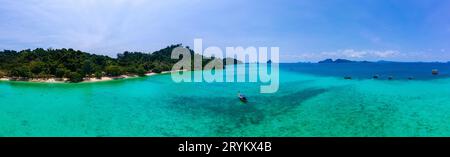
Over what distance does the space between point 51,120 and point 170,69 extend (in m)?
51.0

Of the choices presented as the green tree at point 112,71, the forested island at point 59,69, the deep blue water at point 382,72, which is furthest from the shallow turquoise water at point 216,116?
the deep blue water at point 382,72

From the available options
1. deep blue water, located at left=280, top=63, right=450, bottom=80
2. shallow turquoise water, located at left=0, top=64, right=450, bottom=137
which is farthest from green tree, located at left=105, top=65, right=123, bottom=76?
deep blue water, located at left=280, top=63, right=450, bottom=80

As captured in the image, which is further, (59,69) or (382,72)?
(382,72)

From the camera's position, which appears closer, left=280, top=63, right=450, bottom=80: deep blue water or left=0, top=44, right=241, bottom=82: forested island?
left=0, top=44, right=241, bottom=82: forested island

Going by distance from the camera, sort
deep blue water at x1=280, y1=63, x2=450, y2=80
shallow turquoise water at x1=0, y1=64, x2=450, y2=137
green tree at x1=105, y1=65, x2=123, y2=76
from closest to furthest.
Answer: shallow turquoise water at x1=0, y1=64, x2=450, y2=137
green tree at x1=105, y1=65, x2=123, y2=76
deep blue water at x1=280, y1=63, x2=450, y2=80

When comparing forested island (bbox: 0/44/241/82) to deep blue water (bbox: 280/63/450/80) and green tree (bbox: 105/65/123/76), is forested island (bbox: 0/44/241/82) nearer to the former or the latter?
green tree (bbox: 105/65/123/76)

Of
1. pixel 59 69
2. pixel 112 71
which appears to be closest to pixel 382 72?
pixel 112 71

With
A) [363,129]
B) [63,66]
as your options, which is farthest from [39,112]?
[63,66]

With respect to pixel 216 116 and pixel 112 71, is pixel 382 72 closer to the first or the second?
pixel 112 71

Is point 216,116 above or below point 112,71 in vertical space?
below

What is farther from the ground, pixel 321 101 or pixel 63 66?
pixel 63 66

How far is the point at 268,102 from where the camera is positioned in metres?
23.3

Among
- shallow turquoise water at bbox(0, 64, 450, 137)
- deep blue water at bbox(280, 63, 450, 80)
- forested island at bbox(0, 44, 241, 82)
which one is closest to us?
shallow turquoise water at bbox(0, 64, 450, 137)
